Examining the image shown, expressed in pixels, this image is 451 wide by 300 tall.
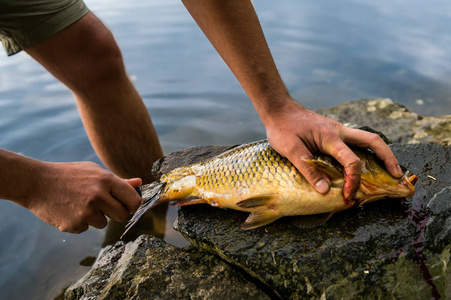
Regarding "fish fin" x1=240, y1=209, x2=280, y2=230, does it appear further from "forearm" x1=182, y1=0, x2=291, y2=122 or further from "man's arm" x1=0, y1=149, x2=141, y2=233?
"man's arm" x1=0, y1=149, x2=141, y2=233

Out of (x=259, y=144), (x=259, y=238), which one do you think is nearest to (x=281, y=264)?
(x=259, y=238)

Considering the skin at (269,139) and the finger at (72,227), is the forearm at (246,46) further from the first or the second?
the finger at (72,227)

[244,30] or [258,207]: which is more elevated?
[244,30]

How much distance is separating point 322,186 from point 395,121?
3152 millimetres

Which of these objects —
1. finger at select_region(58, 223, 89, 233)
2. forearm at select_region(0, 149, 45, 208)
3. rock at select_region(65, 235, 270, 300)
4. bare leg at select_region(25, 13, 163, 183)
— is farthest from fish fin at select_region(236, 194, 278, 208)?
bare leg at select_region(25, 13, 163, 183)

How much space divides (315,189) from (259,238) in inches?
17.8

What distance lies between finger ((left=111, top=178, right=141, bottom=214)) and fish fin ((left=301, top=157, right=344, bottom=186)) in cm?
113

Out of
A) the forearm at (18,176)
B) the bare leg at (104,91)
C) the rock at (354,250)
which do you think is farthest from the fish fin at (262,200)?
the bare leg at (104,91)

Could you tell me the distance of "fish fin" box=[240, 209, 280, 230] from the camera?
7.77 feet

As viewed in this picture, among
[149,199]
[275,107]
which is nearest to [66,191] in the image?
[149,199]

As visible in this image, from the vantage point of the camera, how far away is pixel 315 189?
230cm

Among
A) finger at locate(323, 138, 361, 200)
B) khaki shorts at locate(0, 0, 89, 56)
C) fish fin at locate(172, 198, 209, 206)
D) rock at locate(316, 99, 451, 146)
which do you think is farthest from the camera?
rock at locate(316, 99, 451, 146)

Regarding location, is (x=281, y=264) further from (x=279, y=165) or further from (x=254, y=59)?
(x=254, y=59)

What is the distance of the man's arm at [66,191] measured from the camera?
7.64ft
